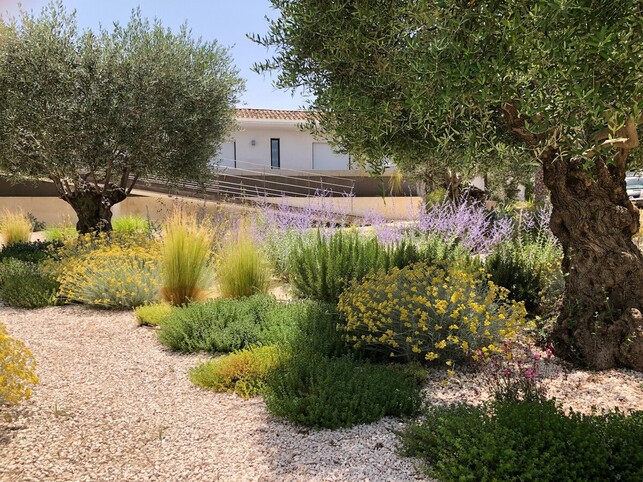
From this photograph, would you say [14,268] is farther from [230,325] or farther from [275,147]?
[275,147]

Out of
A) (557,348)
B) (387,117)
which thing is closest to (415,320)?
(557,348)

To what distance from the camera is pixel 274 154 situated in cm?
2806

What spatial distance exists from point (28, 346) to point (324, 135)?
3.96 meters

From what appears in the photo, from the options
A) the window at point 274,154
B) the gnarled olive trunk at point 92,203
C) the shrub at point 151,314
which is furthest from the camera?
the window at point 274,154

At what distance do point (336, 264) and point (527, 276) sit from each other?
2411mm

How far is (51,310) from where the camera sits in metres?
7.68

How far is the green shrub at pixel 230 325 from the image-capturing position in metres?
5.54

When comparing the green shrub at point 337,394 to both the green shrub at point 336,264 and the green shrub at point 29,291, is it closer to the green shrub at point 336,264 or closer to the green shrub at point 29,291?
the green shrub at point 336,264

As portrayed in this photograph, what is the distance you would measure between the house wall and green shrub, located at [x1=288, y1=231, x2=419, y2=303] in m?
19.6

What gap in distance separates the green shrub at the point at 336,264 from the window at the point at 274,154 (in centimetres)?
2079

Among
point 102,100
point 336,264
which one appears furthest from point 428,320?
point 102,100

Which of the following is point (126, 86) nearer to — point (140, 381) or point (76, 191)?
point (76, 191)

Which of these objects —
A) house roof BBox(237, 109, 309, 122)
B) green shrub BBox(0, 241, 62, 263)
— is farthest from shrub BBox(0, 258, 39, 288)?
house roof BBox(237, 109, 309, 122)

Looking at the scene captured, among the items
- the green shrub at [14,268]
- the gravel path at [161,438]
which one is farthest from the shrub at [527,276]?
the green shrub at [14,268]
